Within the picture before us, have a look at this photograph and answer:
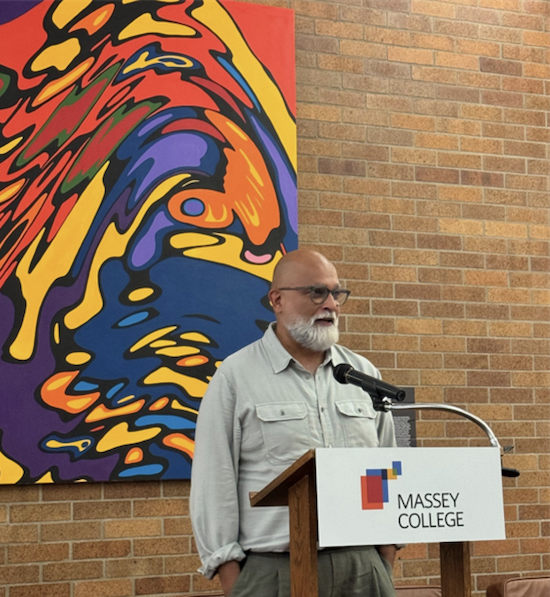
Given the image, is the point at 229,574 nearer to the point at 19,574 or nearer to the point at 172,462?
the point at 172,462

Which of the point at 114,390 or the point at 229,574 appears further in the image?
the point at 114,390

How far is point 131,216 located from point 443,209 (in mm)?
1614

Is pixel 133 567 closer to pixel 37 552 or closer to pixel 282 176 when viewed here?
pixel 37 552

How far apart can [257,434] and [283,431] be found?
0.26 feet

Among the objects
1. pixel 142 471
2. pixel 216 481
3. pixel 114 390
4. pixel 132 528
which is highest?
pixel 114 390

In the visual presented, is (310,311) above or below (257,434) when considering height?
above

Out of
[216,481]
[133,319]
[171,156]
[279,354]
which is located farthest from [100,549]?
[171,156]

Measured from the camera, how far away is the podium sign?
1.99 m

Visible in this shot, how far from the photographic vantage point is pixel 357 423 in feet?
8.87

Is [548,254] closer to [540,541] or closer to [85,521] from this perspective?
[540,541]

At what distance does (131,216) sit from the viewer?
3947 mm

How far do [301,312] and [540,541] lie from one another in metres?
2.44

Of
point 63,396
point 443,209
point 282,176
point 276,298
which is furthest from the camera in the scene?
point 443,209

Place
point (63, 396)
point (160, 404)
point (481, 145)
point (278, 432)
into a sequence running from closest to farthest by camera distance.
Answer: point (278, 432), point (63, 396), point (160, 404), point (481, 145)
